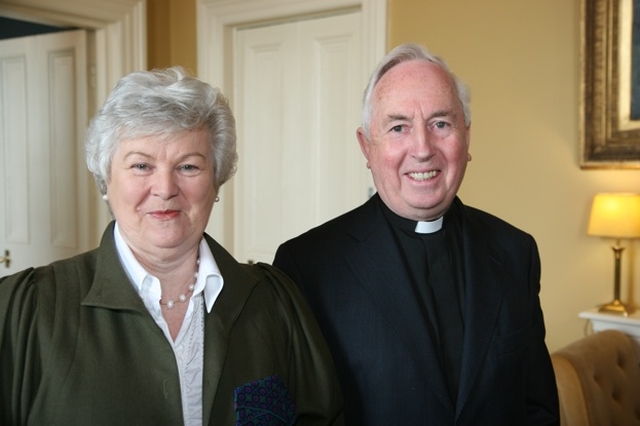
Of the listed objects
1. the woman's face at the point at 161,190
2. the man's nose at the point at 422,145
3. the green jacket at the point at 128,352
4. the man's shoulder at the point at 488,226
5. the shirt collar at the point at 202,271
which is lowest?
the green jacket at the point at 128,352

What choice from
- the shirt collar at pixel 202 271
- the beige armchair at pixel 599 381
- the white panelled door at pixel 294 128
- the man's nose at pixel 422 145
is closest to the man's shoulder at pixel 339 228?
the man's nose at pixel 422 145

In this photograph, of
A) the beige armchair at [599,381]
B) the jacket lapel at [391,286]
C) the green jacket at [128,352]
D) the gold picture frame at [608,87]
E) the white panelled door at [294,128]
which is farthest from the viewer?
the white panelled door at [294,128]

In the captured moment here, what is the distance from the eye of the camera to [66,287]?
1.29 meters

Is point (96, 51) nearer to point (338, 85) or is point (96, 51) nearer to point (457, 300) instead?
point (338, 85)

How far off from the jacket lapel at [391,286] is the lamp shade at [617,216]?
5.75 ft

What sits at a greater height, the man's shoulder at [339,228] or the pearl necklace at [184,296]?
the man's shoulder at [339,228]

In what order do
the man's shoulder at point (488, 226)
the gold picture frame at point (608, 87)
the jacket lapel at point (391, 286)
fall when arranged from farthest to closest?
the gold picture frame at point (608, 87), the man's shoulder at point (488, 226), the jacket lapel at point (391, 286)

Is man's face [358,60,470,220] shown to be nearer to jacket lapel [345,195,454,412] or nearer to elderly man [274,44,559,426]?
elderly man [274,44,559,426]

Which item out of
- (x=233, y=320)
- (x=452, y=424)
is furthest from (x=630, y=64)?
(x=233, y=320)

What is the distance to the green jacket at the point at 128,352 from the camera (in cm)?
121

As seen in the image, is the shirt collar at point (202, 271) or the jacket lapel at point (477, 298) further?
the jacket lapel at point (477, 298)

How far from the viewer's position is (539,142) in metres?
3.57

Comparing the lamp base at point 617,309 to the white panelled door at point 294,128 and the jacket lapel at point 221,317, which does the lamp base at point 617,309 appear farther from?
the jacket lapel at point 221,317

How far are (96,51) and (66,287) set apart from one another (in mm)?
3342
